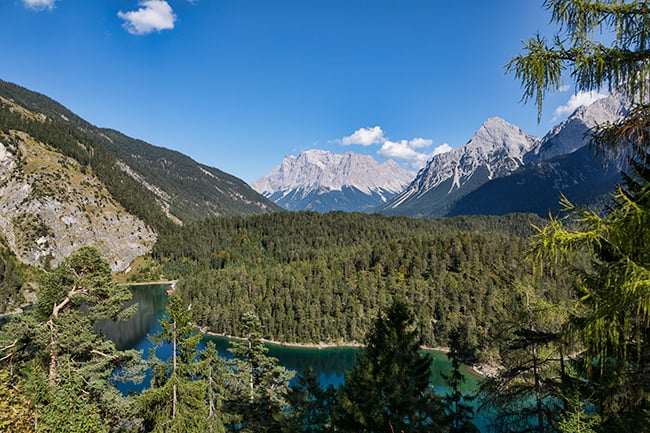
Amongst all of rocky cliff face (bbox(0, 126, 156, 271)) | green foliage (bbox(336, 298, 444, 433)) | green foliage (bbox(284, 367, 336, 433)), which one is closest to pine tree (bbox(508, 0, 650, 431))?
green foliage (bbox(336, 298, 444, 433))

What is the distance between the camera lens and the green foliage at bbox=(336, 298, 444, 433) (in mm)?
13484

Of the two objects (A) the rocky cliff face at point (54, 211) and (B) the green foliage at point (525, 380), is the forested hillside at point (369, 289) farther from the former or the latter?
(A) the rocky cliff face at point (54, 211)

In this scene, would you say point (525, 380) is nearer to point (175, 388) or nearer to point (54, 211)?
point (175, 388)

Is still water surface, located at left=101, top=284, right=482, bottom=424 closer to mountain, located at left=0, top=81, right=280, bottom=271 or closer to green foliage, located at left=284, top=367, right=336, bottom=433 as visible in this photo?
green foliage, located at left=284, top=367, right=336, bottom=433

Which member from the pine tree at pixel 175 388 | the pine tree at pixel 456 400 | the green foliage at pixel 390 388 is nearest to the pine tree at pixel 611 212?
the green foliage at pixel 390 388

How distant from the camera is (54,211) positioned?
510 ft

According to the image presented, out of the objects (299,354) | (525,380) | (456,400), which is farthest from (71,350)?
(299,354)

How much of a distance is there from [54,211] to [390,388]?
19080 cm

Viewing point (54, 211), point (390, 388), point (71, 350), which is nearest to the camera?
point (71, 350)

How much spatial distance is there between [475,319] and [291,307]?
169 feet

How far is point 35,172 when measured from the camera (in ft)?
527

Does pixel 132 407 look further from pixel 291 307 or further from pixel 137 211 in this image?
pixel 137 211

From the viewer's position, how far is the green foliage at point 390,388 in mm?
13484

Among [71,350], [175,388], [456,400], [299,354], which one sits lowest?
[299,354]
